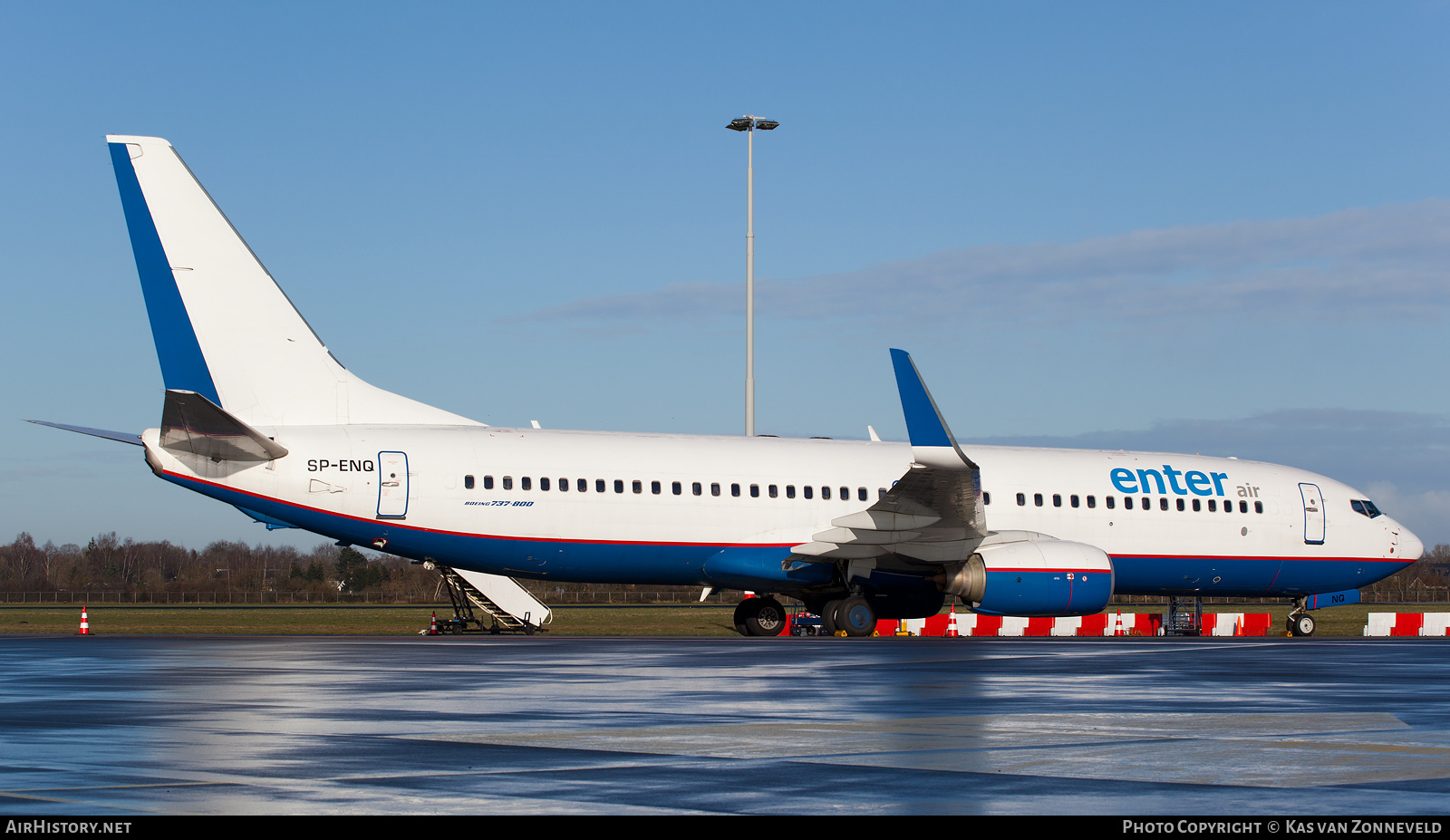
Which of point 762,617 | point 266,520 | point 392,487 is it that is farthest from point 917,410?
point 266,520

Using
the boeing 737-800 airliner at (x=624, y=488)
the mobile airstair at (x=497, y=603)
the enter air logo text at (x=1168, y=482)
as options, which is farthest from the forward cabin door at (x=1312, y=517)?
the mobile airstair at (x=497, y=603)

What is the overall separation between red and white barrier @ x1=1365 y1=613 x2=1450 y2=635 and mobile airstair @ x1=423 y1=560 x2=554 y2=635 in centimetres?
1949

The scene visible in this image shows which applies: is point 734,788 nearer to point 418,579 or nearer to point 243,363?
point 243,363

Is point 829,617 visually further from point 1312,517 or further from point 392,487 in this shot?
point 1312,517

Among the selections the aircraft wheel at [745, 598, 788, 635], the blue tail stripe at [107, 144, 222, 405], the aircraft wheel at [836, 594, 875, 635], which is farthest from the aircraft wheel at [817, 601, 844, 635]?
the blue tail stripe at [107, 144, 222, 405]

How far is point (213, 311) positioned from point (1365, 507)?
24415 millimetres

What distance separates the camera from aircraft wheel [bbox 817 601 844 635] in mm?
26875

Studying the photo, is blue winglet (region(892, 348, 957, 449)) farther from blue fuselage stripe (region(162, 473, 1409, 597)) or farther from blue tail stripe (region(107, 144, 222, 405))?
blue tail stripe (region(107, 144, 222, 405))

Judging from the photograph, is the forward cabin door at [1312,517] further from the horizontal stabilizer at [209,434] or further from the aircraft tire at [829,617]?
the horizontal stabilizer at [209,434]

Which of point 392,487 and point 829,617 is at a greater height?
point 392,487

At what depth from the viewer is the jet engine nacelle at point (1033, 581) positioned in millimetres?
25625

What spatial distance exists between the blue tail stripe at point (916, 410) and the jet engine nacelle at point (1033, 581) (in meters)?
3.20

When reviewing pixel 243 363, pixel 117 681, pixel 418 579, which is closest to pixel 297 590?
pixel 418 579

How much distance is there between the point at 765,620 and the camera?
2905 centimetres
